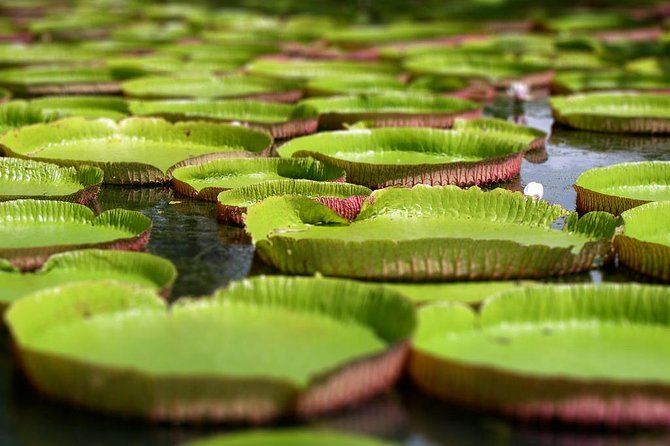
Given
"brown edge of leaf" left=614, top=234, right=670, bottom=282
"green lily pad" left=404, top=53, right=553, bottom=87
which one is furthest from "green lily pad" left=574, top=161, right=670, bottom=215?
"green lily pad" left=404, top=53, right=553, bottom=87

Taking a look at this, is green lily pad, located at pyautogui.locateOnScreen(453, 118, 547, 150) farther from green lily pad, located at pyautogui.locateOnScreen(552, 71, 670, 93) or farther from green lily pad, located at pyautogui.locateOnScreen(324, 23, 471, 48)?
green lily pad, located at pyautogui.locateOnScreen(324, 23, 471, 48)

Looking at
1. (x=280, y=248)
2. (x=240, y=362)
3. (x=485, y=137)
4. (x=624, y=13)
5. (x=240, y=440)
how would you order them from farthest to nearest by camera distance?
1. (x=624, y=13)
2. (x=485, y=137)
3. (x=280, y=248)
4. (x=240, y=362)
5. (x=240, y=440)

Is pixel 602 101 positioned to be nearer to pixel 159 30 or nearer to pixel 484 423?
pixel 484 423

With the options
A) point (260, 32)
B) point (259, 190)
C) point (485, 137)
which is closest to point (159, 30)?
point (260, 32)

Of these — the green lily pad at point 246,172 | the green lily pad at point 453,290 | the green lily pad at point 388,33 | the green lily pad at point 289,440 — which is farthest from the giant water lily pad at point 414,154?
the green lily pad at point 388,33

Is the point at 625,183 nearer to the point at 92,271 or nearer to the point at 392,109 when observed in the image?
the point at 392,109

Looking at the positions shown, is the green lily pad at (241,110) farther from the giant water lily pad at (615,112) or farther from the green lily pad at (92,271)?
the green lily pad at (92,271)
